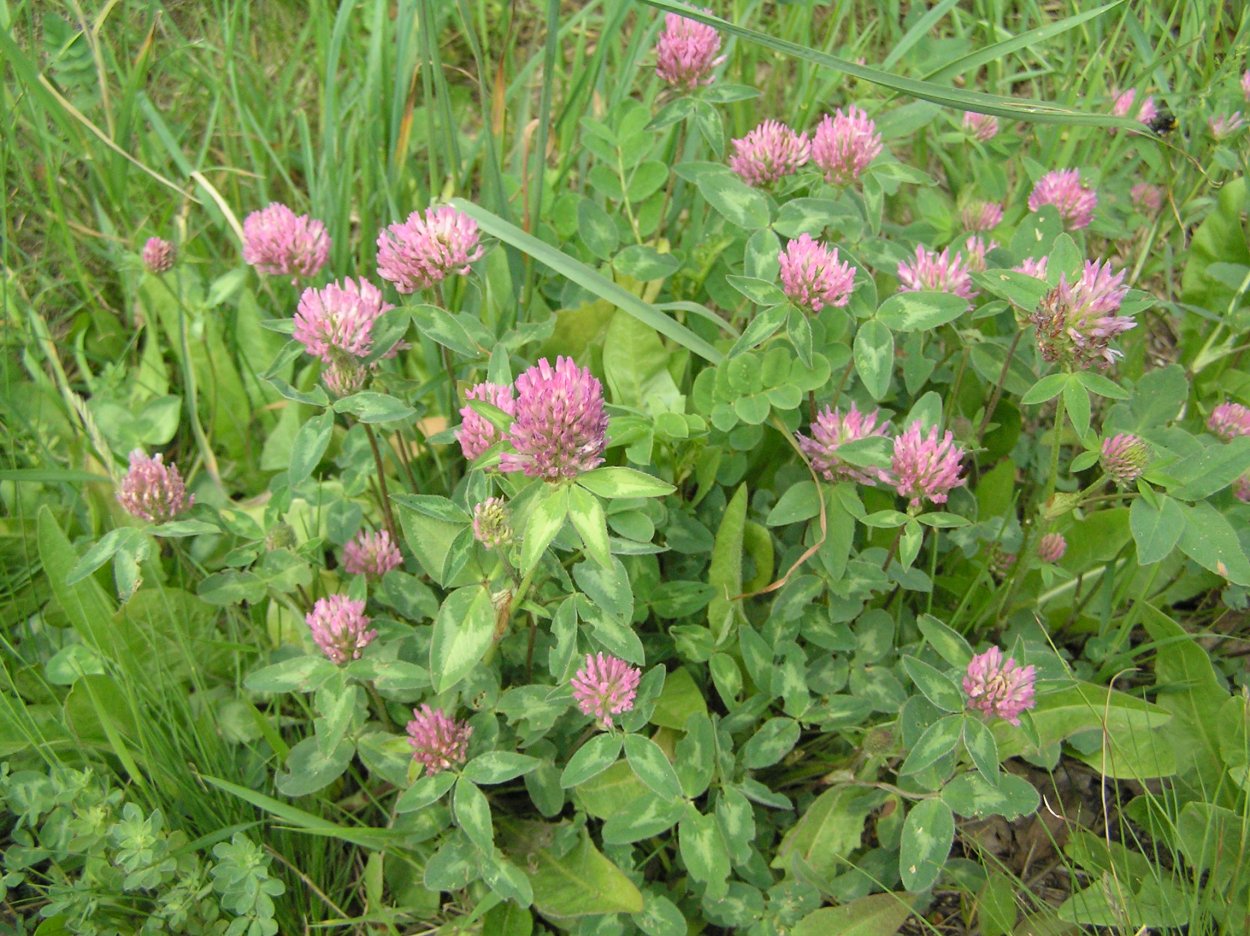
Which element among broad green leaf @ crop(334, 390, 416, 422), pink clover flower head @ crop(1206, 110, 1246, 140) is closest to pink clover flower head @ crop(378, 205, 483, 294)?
broad green leaf @ crop(334, 390, 416, 422)

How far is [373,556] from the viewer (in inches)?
88.4

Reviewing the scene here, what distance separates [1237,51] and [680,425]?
67.8 inches

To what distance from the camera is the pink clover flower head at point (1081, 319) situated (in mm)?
1763

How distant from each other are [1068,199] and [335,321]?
1.68 meters

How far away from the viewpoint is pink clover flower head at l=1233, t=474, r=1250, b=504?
2239 mm

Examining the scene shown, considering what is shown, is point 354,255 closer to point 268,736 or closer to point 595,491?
point 268,736

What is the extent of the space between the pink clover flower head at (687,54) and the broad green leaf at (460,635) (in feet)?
4.41

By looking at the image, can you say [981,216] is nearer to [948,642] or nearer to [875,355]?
[875,355]

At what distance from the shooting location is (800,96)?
124 inches

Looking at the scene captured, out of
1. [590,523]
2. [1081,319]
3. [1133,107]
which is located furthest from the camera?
[1133,107]

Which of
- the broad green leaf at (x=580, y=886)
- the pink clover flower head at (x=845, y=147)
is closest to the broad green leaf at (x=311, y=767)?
the broad green leaf at (x=580, y=886)

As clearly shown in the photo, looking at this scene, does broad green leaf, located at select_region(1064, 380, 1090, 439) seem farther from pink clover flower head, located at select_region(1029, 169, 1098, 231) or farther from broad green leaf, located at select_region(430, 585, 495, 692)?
broad green leaf, located at select_region(430, 585, 495, 692)

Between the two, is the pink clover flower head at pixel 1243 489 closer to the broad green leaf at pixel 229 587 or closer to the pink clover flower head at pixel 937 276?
the pink clover flower head at pixel 937 276

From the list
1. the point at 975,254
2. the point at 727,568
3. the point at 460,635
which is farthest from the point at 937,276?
the point at 460,635
